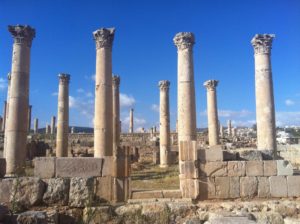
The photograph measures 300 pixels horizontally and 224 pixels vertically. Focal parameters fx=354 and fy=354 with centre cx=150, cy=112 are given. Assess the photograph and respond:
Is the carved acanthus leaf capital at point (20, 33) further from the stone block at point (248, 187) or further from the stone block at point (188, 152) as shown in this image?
the stone block at point (248, 187)

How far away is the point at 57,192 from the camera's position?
32.1ft

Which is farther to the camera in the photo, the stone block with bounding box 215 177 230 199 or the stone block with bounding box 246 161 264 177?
the stone block with bounding box 246 161 264 177

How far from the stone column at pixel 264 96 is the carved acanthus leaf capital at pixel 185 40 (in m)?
3.40

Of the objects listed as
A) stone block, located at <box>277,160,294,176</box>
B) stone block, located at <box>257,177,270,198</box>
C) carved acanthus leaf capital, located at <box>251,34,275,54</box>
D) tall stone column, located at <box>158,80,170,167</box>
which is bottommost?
stone block, located at <box>257,177,270,198</box>

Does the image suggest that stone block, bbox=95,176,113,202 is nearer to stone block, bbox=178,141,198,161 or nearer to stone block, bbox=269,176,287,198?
stone block, bbox=178,141,198,161

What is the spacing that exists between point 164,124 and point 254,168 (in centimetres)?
1808

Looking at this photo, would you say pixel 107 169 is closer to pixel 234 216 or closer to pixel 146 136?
pixel 234 216

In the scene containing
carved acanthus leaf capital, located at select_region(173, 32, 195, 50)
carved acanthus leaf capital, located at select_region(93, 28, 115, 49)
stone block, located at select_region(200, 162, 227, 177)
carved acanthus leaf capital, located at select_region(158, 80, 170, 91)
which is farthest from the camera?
carved acanthus leaf capital, located at select_region(158, 80, 170, 91)

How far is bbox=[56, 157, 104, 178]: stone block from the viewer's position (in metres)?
11.4

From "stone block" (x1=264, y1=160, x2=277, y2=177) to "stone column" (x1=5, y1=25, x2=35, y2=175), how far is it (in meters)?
12.0

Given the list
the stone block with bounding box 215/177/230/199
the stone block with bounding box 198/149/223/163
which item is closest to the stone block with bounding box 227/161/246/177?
the stone block with bounding box 215/177/230/199

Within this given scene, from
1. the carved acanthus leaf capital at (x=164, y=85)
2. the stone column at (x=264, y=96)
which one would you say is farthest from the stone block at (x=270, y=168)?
the carved acanthus leaf capital at (x=164, y=85)

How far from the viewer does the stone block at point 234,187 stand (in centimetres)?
1211

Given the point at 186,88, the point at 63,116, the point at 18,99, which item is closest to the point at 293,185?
the point at 186,88
